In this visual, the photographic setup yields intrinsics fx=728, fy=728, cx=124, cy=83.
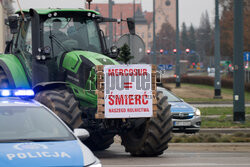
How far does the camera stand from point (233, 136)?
57.9ft

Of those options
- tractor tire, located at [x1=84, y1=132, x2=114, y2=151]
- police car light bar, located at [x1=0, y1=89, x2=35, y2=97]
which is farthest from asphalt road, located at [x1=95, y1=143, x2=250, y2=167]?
police car light bar, located at [x1=0, y1=89, x2=35, y2=97]

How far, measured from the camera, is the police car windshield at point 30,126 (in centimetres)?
826

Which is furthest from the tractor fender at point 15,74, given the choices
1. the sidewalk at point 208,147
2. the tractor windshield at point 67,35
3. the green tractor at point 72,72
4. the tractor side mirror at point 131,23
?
the sidewalk at point 208,147

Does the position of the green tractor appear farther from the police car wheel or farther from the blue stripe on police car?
the blue stripe on police car

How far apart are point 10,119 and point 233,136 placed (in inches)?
389

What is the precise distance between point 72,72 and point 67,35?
1.06m

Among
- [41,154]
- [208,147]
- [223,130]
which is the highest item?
[41,154]

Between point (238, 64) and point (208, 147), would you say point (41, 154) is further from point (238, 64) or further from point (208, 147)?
point (238, 64)

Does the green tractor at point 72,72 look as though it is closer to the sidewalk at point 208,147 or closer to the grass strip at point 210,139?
the sidewalk at point 208,147

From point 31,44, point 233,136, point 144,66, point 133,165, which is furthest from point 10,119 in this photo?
point 233,136

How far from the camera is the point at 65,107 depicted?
1294 cm

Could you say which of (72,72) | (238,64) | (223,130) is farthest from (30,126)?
(238,64)

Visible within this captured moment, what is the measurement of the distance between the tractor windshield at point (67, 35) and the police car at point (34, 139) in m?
4.74

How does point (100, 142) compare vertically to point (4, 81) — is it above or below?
below
